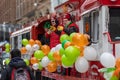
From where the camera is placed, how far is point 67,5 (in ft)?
37.5

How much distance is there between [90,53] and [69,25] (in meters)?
2.68

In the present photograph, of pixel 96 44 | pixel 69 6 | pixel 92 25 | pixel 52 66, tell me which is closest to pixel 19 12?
pixel 52 66

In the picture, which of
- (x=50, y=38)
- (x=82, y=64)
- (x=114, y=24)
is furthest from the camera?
(x=50, y=38)

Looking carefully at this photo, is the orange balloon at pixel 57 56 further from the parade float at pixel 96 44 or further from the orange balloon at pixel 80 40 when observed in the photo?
the orange balloon at pixel 80 40

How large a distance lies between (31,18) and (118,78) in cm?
4489

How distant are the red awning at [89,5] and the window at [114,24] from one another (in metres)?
0.36

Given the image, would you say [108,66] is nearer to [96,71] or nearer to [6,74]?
[96,71]

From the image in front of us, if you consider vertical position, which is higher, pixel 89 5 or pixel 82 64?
pixel 89 5

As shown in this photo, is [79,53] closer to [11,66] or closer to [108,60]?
[108,60]

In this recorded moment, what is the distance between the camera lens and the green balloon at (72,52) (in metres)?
8.30

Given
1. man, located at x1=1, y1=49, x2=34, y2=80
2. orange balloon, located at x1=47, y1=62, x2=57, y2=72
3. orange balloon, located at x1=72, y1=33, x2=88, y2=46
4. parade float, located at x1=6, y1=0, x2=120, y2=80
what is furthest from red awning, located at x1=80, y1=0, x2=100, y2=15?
orange balloon, located at x1=47, y1=62, x2=57, y2=72

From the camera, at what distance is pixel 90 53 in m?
8.25

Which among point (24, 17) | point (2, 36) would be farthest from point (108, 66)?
point (24, 17)

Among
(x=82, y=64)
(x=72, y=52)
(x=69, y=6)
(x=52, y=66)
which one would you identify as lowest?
(x=52, y=66)
